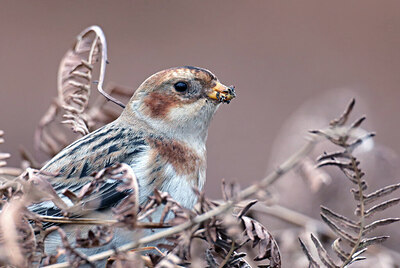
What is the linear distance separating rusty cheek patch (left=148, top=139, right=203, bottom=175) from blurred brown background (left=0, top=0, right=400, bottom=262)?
369 centimetres

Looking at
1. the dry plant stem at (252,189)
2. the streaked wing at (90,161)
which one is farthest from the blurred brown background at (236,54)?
the dry plant stem at (252,189)

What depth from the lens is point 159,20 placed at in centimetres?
862

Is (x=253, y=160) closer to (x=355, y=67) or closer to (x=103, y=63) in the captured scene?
(x=355, y=67)

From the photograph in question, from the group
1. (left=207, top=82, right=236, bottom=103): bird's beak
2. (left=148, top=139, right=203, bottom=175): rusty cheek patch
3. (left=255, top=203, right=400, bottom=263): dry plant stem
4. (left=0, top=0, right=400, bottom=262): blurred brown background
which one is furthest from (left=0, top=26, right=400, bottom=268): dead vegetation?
(left=0, top=0, right=400, bottom=262): blurred brown background

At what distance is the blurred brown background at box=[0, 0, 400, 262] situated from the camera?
24.0ft

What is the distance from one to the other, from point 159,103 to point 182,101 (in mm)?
118

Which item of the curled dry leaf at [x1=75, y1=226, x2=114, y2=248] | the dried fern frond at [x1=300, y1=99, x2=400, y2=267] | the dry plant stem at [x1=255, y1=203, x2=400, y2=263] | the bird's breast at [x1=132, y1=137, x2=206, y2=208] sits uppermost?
the dried fern frond at [x1=300, y1=99, x2=400, y2=267]

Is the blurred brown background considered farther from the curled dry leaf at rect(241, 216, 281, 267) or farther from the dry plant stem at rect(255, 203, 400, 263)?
the curled dry leaf at rect(241, 216, 281, 267)

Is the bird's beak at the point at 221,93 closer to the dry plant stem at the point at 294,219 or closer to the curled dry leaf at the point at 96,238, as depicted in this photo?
the dry plant stem at the point at 294,219

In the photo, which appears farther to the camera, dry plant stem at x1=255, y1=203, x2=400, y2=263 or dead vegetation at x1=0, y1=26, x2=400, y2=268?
dry plant stem at x1=255, y1=203, x2=400, y2=263

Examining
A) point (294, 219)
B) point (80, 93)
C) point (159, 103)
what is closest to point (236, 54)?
point (159, 103)

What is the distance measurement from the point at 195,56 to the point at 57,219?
6.18m

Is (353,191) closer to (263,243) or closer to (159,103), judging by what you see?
(263,243)

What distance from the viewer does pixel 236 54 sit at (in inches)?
329
